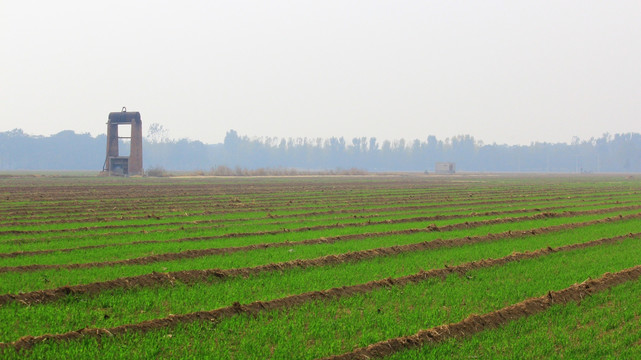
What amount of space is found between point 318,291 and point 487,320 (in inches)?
116

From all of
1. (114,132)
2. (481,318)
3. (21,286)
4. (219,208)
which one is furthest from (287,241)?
(114,132)

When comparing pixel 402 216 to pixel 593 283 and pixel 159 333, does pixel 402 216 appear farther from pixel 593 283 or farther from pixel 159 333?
pixel 159 333

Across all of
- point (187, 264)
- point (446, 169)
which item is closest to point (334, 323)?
point (187, 264)

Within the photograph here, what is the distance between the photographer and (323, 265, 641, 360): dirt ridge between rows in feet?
26.3

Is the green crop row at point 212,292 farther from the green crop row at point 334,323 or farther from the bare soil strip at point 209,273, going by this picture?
the green crop row at point 334,323

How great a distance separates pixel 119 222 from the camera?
77.8ft

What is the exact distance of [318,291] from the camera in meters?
11.0

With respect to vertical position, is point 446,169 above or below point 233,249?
above

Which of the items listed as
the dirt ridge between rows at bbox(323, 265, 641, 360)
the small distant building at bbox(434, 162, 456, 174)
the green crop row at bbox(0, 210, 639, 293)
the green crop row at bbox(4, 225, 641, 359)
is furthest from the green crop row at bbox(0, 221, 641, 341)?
the small distant building at bbox(434, 162, 456, 174)

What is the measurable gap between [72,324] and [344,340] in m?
3.86

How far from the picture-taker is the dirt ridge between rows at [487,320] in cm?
802

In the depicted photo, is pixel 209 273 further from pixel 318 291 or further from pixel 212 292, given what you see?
pixel 318 291

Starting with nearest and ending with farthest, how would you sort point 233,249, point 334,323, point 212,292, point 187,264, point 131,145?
1. point 334,323
2. point 212,292
3. point 187,264
4. point 233,249
5. point 131,145

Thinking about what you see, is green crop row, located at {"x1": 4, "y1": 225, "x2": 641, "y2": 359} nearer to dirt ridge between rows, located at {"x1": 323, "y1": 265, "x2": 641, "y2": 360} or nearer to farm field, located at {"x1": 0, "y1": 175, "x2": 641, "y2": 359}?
farm field, located at {"x1": 0, "y1": 175, "x2": 641, "y2": 359}
